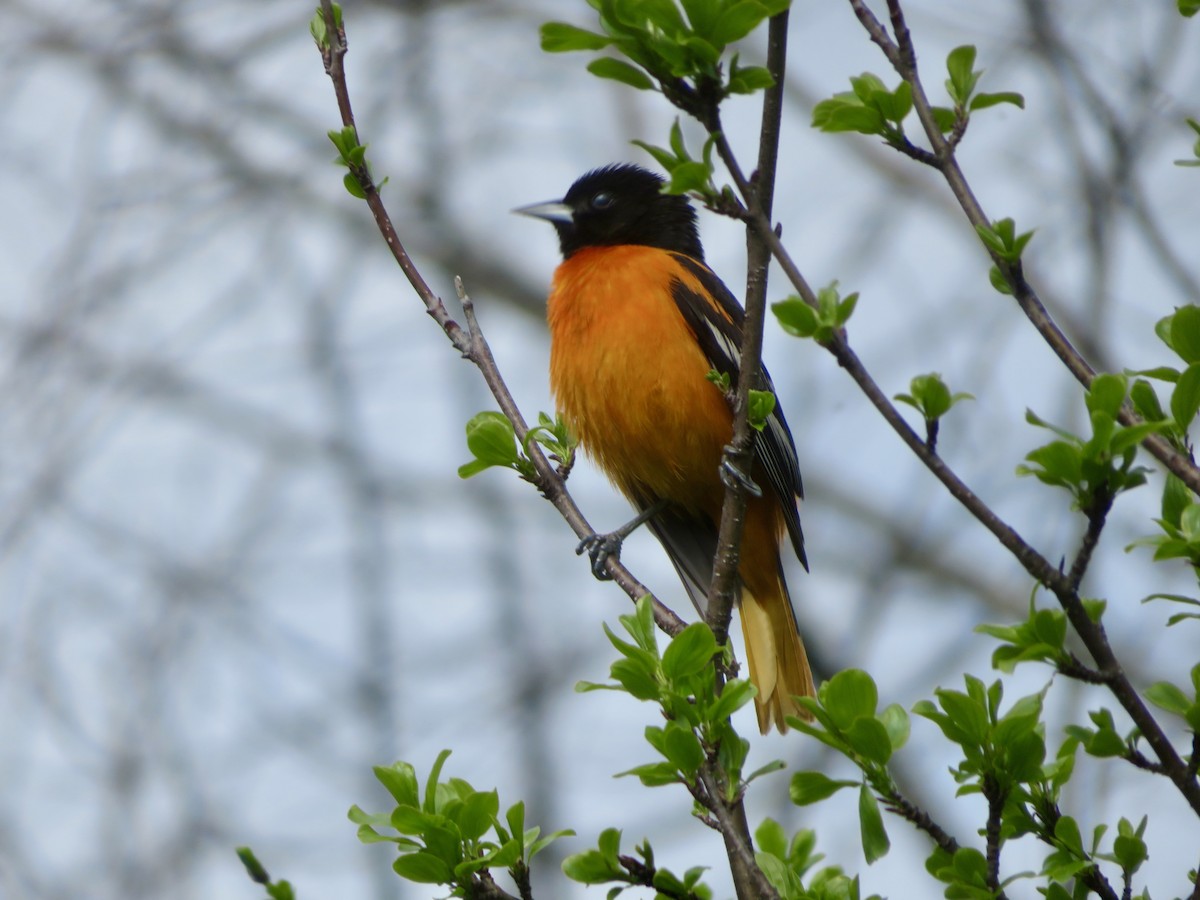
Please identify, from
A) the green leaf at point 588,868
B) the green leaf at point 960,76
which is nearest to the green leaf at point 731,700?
the green leaf at point 588,868

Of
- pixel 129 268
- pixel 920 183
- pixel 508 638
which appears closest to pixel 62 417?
pixel 129 268

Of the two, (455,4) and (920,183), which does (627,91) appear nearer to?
(455,4)

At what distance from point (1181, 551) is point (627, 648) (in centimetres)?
86

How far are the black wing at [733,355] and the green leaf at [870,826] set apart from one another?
2.55 m

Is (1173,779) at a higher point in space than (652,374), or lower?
lower

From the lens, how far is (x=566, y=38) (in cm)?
197

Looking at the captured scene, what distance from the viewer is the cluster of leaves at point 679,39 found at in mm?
1862

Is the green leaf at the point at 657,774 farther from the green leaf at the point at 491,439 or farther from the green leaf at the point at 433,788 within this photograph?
the green leaf at the point at 491,439

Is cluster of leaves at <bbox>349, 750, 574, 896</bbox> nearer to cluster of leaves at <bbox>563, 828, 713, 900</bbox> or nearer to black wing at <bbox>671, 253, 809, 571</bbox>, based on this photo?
cluster of leaves at <bbox>563, 828, 713, 900</bbox>

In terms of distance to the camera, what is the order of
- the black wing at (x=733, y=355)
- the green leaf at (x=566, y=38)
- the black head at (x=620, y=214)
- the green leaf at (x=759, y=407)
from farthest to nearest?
1. the black head at (x=620, y=214)
2. the black wing at (x=733, y=355)
3. the green leaf at (x=759, y=407)
4. the green leaf at (x=566, y=38)

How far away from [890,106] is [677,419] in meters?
2.54

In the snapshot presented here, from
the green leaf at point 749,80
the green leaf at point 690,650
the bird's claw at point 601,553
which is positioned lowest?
the green leaf at point 690,650

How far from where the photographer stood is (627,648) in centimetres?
220

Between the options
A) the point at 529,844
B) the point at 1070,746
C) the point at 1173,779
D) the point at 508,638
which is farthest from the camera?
the point at 508,638
